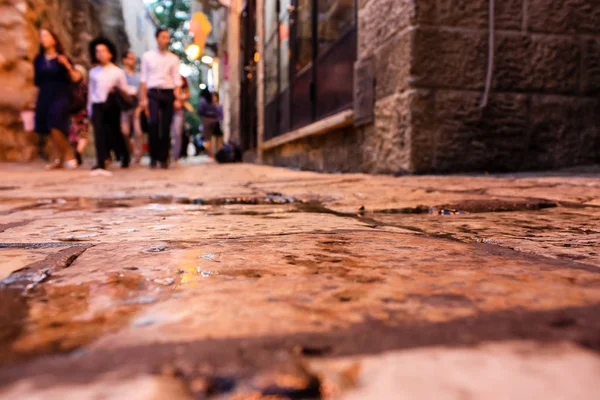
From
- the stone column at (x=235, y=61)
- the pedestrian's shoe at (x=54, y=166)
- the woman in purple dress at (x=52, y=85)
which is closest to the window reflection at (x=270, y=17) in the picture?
the stone column at (x=235, y=61)

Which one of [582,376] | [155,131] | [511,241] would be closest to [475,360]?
[582,376]

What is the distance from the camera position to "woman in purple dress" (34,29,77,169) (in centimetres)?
538

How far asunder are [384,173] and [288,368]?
298 cm

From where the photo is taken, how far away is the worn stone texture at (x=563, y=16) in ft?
10.2

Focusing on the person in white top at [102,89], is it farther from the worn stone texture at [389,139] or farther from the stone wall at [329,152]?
the worn stone texture at [389,139]

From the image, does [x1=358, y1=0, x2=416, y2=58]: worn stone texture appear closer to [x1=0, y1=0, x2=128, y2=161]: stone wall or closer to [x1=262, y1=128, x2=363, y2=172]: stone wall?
[x1=262, y1=128, x2=363, y2=172]: stone wall

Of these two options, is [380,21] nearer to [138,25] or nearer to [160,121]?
[160,121]

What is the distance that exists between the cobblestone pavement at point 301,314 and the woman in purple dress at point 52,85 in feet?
16.6

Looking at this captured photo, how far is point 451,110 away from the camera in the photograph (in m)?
2.99

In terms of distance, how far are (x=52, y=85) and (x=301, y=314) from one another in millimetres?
6003

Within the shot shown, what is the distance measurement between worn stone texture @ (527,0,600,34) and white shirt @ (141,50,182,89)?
4.16 m

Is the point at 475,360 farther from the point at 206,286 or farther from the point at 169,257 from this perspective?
the point at 169,257

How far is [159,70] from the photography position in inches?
225

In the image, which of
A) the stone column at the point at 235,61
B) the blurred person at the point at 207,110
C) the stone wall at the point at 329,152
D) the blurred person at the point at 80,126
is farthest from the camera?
the stone column at the point at 235,61
